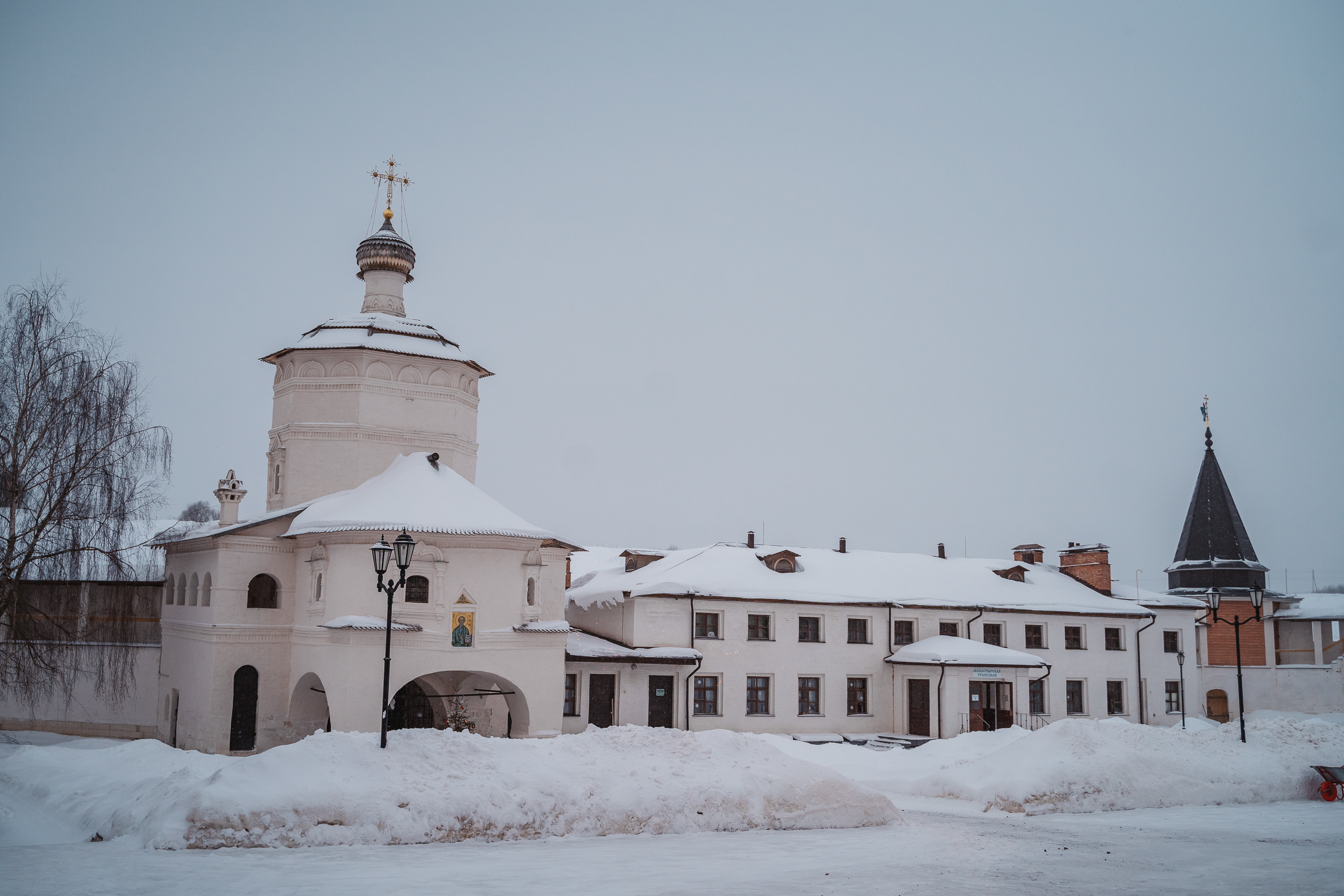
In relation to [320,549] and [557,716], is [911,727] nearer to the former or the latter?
[557,716]

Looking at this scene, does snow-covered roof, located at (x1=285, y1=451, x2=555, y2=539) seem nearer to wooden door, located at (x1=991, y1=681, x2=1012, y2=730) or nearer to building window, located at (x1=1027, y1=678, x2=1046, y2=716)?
wooden door, located at (x1=991, y1=681, x2=1012, y2=730)

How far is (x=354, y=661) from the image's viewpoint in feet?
72.1

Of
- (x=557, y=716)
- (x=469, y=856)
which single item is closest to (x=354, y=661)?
(x=557, y=716)

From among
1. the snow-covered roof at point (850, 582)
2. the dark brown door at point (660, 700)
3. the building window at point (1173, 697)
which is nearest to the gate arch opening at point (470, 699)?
the dark brown door at point (660, 700)

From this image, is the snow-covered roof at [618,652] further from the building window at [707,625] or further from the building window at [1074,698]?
the building window at [1074,698]

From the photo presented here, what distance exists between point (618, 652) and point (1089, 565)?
69.7 ft

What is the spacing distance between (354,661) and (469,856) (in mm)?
10971

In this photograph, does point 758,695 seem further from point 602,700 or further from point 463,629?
point 463,629

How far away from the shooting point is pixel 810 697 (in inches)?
Result: 1257

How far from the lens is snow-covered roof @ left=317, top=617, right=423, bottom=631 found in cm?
2181

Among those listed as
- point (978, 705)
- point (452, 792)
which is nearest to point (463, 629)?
point (452, 792)

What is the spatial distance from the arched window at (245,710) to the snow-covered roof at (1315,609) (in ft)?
132

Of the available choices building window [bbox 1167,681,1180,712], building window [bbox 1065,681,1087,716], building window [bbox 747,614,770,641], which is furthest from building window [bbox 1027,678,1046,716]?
building window [bbox 747,614,770,641]

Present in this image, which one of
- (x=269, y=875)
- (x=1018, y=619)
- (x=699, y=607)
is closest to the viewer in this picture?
(x=269, y=875)
